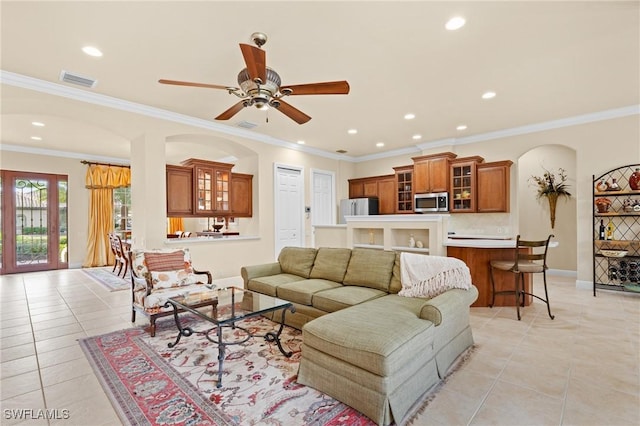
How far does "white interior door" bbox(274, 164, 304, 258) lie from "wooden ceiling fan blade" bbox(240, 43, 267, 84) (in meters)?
4.07

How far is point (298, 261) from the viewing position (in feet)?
14.0

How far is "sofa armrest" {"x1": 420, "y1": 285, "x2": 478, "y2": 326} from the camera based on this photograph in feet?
7.65

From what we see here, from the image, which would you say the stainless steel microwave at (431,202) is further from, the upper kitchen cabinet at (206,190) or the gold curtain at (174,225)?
the gold curtain at (174,225)

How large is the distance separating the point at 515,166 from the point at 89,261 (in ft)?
34.0

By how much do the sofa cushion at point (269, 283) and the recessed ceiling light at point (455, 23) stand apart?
3162 mm

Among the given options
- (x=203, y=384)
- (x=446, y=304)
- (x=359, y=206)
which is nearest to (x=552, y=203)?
(x=359, y=206)

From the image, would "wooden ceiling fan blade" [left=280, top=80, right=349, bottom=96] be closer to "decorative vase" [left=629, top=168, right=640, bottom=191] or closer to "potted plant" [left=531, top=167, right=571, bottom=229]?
"decorative vase" [left=629, top=168, right=640, bottom=191]

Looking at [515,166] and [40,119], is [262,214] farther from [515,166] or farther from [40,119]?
→ [515,166]

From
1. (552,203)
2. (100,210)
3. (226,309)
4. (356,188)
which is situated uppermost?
(356,188)

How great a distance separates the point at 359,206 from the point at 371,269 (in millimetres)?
4380

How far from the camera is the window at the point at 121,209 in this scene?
8.79 meters

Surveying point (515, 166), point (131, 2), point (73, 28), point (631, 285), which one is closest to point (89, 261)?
point (73, 28)

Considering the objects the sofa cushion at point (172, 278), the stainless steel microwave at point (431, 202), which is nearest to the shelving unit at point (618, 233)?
the stainless steel microwave at point (431, 202)

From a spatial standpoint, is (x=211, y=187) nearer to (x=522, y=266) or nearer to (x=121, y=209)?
(x=121, y=209)
